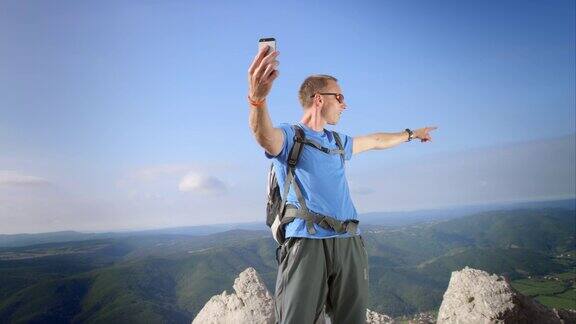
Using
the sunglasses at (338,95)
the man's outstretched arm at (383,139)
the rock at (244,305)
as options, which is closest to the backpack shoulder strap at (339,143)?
the sunglasses at (338,95)

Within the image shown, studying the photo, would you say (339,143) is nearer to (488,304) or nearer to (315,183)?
(315,183)

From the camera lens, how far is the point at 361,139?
5324 millimetres

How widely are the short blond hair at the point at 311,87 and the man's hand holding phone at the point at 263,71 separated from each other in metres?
1.47

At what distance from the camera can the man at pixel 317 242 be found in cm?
379

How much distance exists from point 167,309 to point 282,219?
549 feet

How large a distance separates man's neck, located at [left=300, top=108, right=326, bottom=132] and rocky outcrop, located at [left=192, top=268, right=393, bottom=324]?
18.6ft

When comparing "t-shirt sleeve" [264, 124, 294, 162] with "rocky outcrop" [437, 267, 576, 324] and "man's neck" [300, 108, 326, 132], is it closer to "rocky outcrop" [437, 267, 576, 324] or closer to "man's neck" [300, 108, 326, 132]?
"man's neck" [300, 108, 326, 132]

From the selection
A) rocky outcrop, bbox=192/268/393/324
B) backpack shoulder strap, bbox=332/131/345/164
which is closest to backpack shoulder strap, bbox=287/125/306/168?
backpack shoulder strap, bbox=332/131/345/164

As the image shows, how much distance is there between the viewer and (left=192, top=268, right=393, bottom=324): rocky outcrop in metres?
8.84

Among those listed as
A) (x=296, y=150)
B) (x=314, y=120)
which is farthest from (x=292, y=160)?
(x=314, y=120)

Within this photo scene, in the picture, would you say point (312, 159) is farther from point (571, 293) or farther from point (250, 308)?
point (571, 293)

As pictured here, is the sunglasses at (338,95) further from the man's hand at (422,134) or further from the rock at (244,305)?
the rock at (244,305)

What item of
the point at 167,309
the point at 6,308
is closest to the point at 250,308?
the point at 167,309

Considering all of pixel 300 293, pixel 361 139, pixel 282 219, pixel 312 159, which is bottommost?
pixel 300 293
